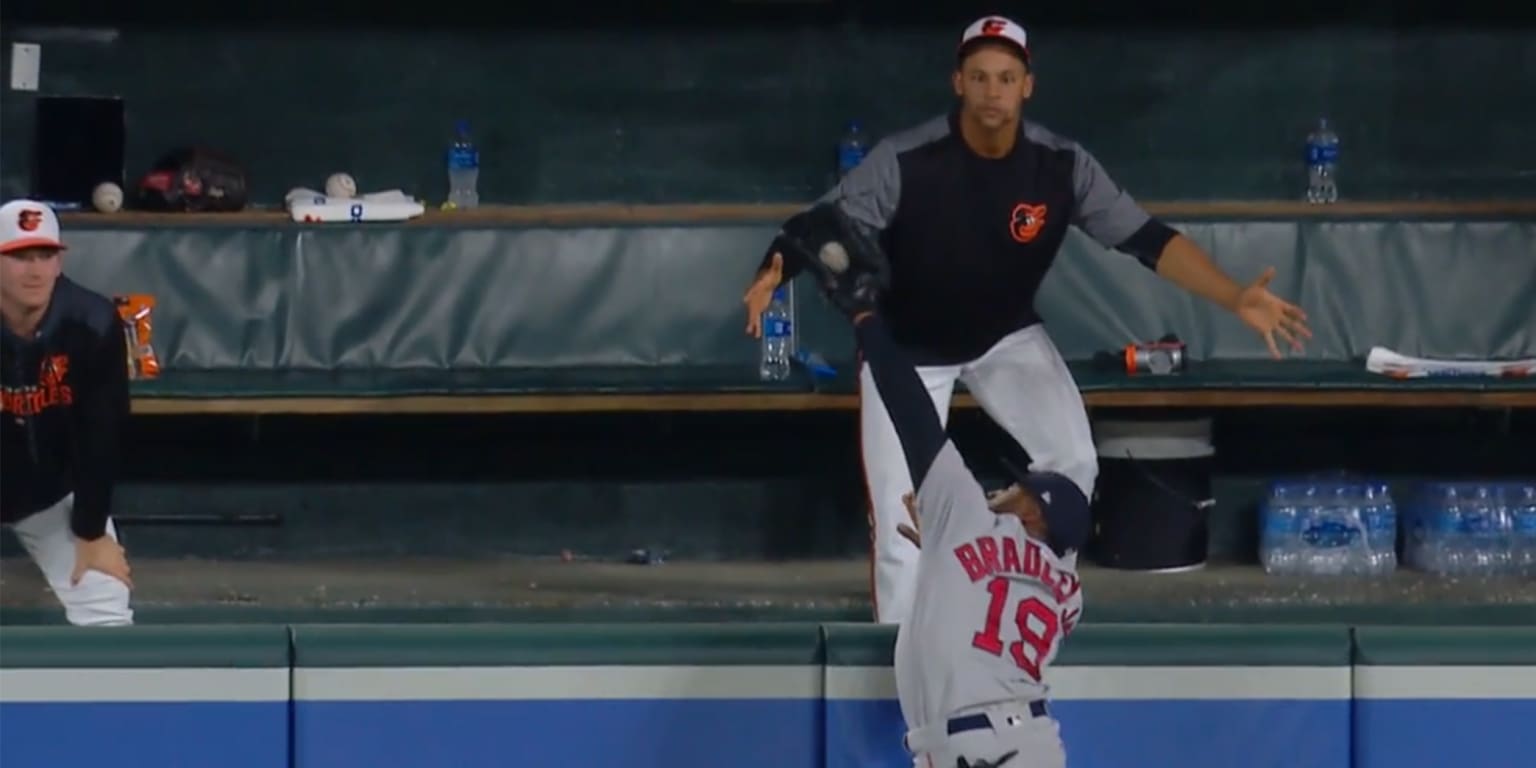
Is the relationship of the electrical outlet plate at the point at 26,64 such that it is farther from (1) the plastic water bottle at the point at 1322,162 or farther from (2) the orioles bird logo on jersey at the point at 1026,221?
(1) the plastic water bottle at the point at 1322,162

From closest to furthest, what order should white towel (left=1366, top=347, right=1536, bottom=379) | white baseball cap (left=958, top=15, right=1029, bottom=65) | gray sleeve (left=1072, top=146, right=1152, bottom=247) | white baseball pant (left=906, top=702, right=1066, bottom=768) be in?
white baseball pant (left=906, top=702, right=1066, bottom=768), white baseball cap (left=958, top=15, right=1029, bottom=65), gray sleeve (left=1072, top=146, right=1152, bottom=247), white towel (left=1366, top=347, right=1536, bottom=379)

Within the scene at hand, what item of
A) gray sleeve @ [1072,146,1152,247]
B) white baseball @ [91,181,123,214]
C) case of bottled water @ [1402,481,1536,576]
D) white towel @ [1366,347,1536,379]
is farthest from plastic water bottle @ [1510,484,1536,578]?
white baseball @ [91,181,123,214]

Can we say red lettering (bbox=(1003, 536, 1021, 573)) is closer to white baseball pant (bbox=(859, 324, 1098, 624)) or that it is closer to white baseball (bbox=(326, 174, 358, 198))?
white baseball pant (bbox=(859, 324, 1098, 624))

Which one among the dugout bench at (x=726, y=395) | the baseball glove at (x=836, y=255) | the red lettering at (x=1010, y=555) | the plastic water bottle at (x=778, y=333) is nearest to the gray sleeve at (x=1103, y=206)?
the baseball glove at (x=836, y=255)

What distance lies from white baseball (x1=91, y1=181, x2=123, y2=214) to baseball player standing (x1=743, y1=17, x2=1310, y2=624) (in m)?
3.43

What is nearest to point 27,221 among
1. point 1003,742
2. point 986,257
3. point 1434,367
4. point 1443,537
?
point 986,257

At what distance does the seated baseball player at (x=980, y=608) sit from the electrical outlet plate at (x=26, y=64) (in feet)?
16.3

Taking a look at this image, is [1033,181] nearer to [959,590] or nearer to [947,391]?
[947,391]

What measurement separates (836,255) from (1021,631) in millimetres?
1299

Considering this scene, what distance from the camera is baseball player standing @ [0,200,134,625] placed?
539 centimetres

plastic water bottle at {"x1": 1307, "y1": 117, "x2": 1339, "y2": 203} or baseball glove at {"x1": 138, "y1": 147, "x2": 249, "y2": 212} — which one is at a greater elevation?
plastic water bottle at {"x1": 1307, "y1": 117, "x2": 1339, "y2": 203}

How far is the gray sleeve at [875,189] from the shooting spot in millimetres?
5508

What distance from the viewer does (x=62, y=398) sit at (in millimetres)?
5527

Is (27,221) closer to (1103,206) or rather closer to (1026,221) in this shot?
(1026,221)
